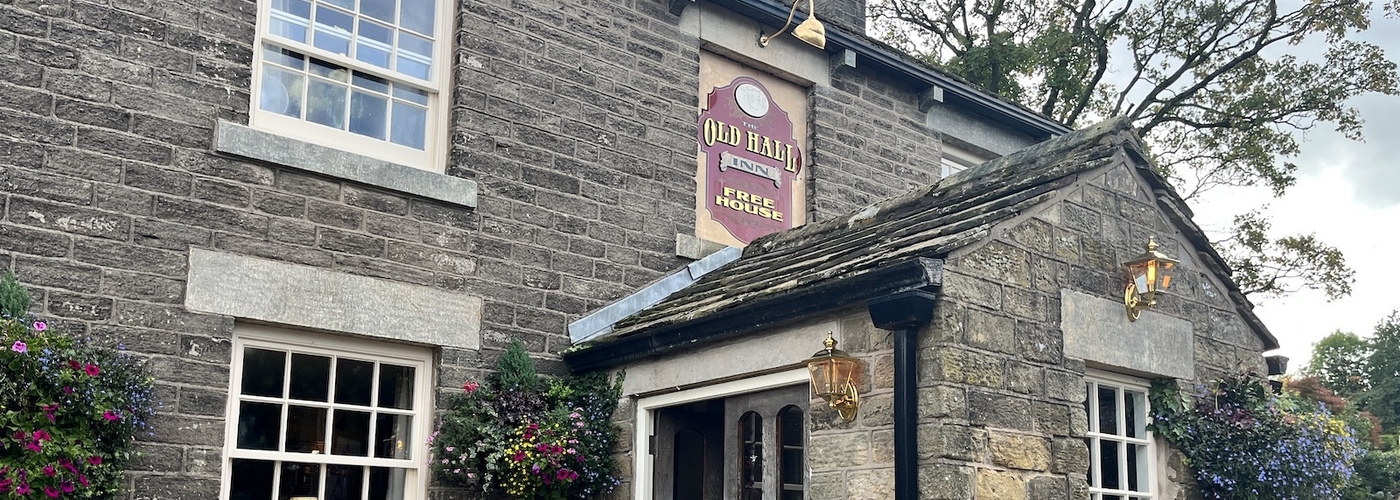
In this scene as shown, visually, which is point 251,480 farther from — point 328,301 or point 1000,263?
point 1000,263

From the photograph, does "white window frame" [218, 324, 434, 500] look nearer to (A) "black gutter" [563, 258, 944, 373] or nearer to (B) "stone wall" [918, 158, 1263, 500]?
(A) "black gutter" [563, 258, 944, 373]

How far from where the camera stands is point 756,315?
714 cm

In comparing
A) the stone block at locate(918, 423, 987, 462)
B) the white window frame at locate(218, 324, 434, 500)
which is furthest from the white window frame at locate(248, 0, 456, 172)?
the stone block at locate(918, 423, 987, 462)

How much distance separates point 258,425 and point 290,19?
2477 mm

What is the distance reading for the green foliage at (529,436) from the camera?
7711 millimetres

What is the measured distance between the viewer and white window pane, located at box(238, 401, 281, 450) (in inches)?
285

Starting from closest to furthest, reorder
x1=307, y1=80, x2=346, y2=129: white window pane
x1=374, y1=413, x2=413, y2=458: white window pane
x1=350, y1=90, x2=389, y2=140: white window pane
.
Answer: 1. x1=374, y1=413, x2=413, y2=458: white window pane
2. x1=307, y1=80, x2=346, y2=129: white window pane
3. x1=350, y1=90, x2=389, y2=140: white window pane

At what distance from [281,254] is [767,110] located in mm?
4375

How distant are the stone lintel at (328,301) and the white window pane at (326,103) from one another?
3.27ft

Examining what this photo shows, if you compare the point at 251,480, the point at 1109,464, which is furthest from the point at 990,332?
the point at 251,480

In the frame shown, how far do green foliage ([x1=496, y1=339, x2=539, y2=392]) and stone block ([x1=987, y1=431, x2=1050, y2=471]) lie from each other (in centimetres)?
313

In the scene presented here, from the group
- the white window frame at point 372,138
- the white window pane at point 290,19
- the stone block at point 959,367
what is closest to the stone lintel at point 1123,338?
the stone block at point 959,367

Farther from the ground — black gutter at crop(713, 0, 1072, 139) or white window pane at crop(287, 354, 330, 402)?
black gutter at crop(713, 0, 1072, 139)

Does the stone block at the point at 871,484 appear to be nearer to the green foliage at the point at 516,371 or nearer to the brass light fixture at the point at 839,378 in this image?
the brass light fixture at the point at 839,378
